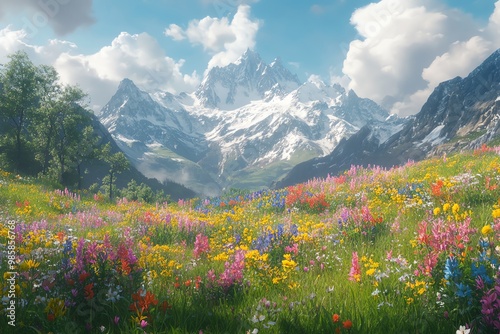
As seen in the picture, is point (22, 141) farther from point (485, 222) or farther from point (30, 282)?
point (485, 222)

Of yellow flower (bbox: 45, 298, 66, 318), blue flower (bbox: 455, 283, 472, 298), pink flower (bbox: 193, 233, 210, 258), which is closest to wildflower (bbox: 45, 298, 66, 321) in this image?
yellow flower (bbox: 45, 298, 66, 318)

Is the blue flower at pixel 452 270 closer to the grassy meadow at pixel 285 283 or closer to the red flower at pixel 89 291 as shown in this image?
the grassy meadow at pixel 285 283

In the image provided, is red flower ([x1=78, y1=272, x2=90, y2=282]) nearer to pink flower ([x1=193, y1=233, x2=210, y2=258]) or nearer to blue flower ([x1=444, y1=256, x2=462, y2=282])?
pink flower ([x1=193, y1=233, x2=210, y2=258])

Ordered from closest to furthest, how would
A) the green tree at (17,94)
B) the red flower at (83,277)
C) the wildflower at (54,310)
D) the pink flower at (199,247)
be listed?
the wildflower at (54,310)
the red flower at (83,277)
the pink flower at (199,247)
the green tree at (17,94)

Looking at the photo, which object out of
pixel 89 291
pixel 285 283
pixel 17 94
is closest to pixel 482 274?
pixel 285 283

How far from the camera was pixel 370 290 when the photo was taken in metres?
3.81

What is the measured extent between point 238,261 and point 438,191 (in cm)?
559

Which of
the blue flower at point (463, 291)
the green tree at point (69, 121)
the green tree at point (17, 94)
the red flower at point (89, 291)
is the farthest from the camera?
the green tree at point (69, 121)

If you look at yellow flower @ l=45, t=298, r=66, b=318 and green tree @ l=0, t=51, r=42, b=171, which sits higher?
green tree @ l=0, t=51, r=42, b=171

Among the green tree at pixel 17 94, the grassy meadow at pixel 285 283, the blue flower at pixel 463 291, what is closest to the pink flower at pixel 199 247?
the grassy meadow at pixel 285 283

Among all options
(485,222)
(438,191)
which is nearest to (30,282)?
(485,222)

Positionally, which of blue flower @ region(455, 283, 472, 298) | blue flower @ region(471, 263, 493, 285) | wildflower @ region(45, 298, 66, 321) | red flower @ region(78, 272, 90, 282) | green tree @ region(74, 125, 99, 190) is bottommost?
wildflower @ region(45, 298, 66, 321)

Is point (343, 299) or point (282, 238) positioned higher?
point (282, 238)

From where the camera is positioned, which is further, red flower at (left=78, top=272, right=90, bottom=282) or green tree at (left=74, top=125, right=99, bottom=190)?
green tree at (left=74, top=125, right=99, bottom=190)
